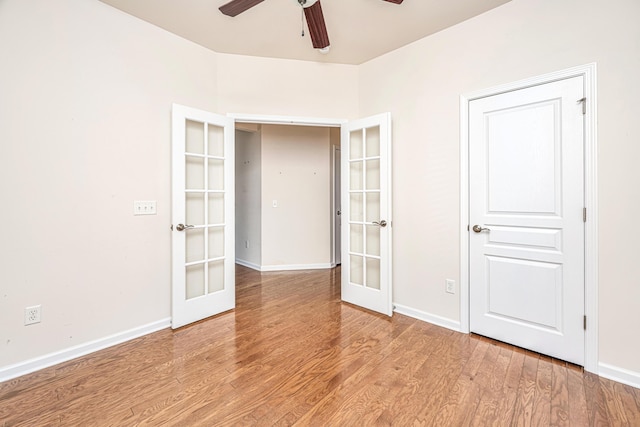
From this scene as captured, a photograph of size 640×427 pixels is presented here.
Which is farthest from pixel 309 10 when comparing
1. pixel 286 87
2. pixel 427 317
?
pixel 427 317

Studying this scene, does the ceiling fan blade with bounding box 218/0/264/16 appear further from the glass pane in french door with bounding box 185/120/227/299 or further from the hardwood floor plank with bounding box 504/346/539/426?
the hardwood floor plank with bounding box 504/346/539/426

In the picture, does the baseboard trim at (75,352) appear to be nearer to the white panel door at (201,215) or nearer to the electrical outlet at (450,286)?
the white panel door at (201,215)

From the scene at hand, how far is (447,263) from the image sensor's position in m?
2.63

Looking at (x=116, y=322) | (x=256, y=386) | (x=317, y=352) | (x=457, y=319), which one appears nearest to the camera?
(x=256, y=386)

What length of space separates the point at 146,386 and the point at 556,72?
11.3 feet

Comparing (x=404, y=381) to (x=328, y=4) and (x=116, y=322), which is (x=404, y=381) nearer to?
(x=116, y=322)

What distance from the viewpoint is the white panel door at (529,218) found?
6.54 feet

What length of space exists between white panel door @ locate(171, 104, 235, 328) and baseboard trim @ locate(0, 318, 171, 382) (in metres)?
0.20

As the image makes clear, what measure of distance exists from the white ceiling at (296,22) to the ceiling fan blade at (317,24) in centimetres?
16

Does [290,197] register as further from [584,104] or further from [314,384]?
[584,104]

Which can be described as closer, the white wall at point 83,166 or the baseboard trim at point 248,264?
the white wall at point 83,166

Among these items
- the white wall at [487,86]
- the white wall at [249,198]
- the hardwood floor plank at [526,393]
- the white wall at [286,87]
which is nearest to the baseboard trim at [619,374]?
the white wall at [487,86]

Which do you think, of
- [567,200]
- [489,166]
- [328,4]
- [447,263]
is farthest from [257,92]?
[567,200]

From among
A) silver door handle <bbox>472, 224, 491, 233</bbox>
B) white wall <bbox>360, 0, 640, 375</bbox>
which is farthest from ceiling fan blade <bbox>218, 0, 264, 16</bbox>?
silver door handle <bbox>472, 224, 491, 233</bbox>
